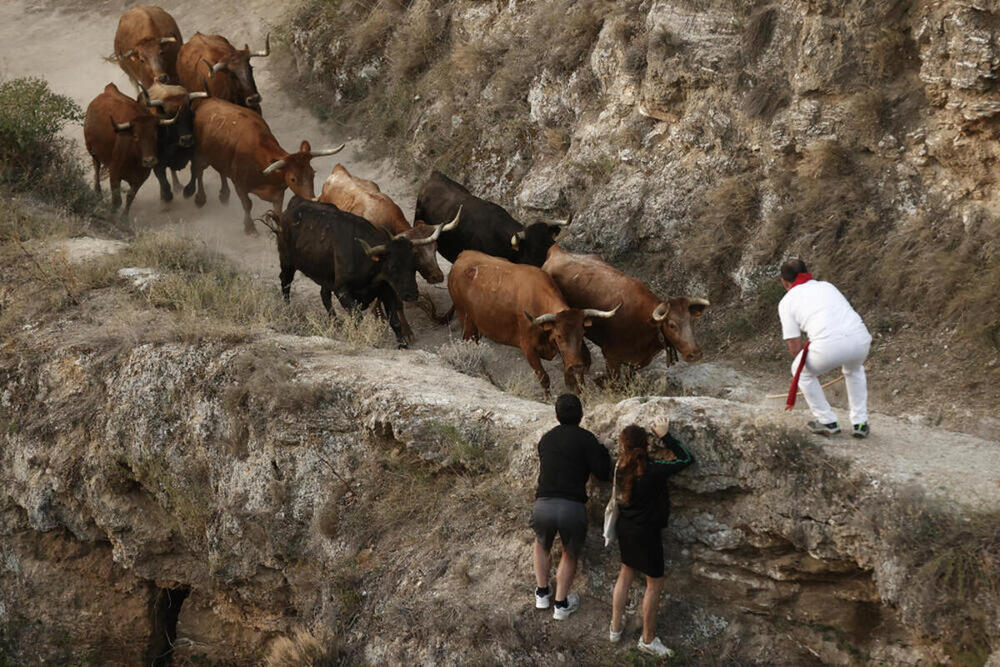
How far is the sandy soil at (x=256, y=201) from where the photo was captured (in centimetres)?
1117

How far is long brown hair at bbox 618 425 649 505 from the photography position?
21.7ft

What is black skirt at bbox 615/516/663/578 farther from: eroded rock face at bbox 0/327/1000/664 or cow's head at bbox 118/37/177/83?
cow's head at bbox 118/37/177/83

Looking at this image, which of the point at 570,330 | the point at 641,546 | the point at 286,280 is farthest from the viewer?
the point at 286,280

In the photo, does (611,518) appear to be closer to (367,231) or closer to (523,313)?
(523,313)

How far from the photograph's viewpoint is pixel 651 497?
669 centimetres

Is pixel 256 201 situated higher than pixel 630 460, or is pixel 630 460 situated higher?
pixel 256 201

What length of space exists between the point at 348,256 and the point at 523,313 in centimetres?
229

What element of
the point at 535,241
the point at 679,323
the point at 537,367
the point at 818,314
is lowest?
the point at 537,367

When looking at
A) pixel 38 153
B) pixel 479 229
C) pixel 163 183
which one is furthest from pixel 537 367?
pixel 38 153

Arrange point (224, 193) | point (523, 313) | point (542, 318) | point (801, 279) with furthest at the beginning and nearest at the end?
point (224, 193), point (523, 313), point (542, 318), point (801, 279)

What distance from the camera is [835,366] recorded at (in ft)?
22.9

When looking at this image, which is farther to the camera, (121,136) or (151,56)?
(151,56)

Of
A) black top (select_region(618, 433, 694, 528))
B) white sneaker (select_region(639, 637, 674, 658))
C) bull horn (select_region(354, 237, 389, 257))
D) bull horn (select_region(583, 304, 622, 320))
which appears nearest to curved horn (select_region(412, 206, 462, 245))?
bull horn (select_region(354, 237, 389, 257))

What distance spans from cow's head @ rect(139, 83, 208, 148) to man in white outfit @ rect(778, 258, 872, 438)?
450 inches
